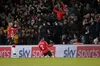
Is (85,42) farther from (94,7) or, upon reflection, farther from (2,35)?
(2,35)

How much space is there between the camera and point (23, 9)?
19.4 meters

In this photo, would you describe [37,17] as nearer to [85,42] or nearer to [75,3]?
[75,3]

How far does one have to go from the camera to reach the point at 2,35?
16.8 m

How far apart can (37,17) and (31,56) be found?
115 inches

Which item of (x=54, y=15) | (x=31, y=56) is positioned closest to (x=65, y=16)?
(x=54, y=15)

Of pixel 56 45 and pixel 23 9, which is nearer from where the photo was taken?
pixel 56 45

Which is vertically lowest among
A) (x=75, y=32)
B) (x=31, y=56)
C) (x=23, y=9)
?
(x=31, y=56)

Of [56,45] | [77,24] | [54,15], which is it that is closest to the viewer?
[56,45]

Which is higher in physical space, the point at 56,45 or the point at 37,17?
the point at 37,17

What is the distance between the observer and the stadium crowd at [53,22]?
16.1m

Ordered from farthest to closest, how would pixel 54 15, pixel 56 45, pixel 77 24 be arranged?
pixel 54 15
pixel 77 24
pixel 56 45

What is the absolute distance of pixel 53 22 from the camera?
17.1m

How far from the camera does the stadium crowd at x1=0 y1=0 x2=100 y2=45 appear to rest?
16094 millimetres

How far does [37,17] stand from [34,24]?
776mm
